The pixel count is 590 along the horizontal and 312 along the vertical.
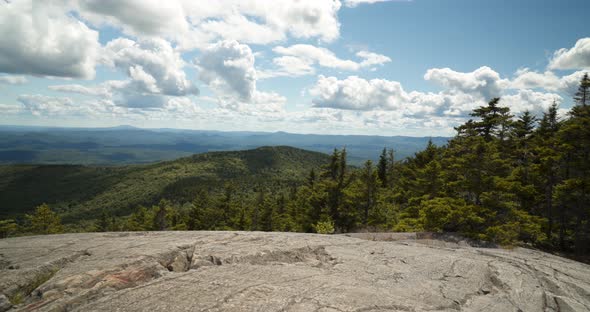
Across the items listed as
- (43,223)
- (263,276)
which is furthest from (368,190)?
(43,223)

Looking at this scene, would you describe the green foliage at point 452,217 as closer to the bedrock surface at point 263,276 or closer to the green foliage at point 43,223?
the bedrock surface at point 263,276

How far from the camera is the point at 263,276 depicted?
914 cm

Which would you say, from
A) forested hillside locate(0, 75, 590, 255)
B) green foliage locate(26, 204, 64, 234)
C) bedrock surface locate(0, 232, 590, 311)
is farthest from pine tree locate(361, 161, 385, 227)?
green foliage locate(26, 204, 64, 234)

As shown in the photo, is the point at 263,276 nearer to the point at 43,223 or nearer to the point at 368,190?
the point at 368,190

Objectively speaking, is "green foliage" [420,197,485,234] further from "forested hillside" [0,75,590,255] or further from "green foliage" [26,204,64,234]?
"green foliage" [26,204,64,234]

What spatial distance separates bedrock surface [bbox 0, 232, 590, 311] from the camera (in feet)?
24.6

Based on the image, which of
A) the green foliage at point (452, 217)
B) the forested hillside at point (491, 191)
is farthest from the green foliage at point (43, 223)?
the green foliage at point (452, 217)

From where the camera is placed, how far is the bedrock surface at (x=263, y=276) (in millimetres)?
7484

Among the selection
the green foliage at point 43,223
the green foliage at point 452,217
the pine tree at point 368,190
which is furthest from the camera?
the green foliage at point 43,223

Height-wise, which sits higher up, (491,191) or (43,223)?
(491,191)

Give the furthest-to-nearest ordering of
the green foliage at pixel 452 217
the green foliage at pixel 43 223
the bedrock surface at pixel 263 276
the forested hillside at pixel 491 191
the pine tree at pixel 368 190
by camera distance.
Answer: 1. the green foliage at pixel 43 223
2. the pine tree at pixel 368 190
3. the forested hillside at pixel 491 191
4. the green foliage at pixel 452 217
5. the bedrock surface at pixel 263 276

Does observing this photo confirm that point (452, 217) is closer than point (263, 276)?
No

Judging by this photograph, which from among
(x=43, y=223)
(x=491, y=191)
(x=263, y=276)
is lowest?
(x=43, y=223)

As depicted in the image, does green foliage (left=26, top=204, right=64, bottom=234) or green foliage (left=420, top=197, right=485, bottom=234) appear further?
green foliage (left=26, top=204, right=64, bottom=234)
